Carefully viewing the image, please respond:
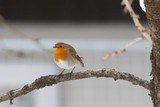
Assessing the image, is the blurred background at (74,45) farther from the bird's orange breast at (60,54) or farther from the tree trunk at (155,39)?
the tree trunk at (155,39)

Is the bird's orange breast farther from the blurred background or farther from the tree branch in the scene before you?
the blurred background

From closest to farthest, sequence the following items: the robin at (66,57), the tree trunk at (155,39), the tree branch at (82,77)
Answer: the tree trunk at (155,39) < the tree branch at (82,77) < the robin at (66,57)

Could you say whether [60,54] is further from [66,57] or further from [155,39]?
[155,39]

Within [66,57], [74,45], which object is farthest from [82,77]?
[74,45]

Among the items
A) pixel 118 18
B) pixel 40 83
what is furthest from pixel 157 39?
pixel 118 18

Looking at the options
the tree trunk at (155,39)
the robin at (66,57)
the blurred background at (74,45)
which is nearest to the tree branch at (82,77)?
the tree trunk at (155,39)

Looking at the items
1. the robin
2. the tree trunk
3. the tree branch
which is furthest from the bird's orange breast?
the tree trunk
